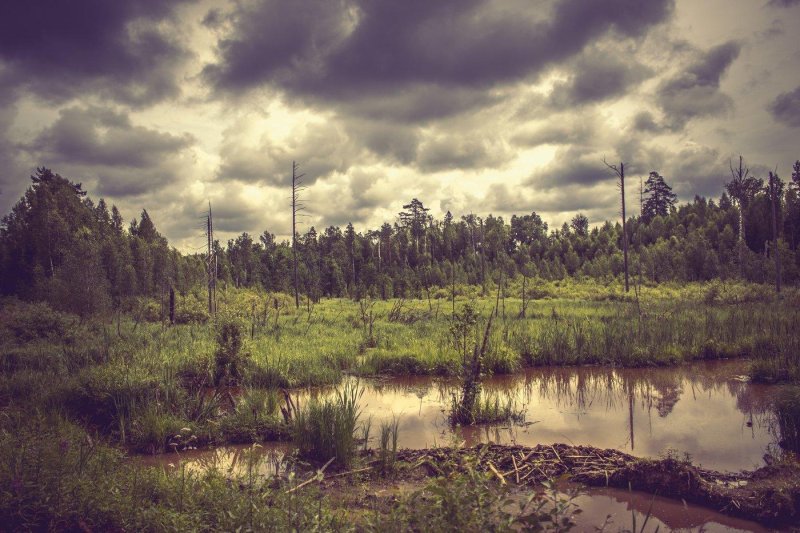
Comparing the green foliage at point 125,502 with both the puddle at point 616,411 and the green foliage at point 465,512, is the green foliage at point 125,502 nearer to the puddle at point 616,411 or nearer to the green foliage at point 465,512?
the green foliage at point 465,512

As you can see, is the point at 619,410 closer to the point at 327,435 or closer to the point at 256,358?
the point at 327,435

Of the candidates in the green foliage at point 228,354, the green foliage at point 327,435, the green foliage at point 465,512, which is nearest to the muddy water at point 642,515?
the green foliage at point 465,512

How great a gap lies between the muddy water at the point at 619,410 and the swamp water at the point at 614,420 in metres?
0.02

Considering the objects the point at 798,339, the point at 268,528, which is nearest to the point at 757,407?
the point at 798,339

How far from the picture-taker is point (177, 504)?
4492 mm

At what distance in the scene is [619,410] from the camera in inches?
363

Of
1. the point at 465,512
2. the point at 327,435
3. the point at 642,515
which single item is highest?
the point at 465,512

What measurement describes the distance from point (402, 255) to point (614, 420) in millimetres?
69192

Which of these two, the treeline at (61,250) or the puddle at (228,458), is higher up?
the treeline at (61,250)

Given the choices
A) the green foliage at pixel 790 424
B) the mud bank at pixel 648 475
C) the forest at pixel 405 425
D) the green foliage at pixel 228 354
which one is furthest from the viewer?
the green foliage at pixel 228 354

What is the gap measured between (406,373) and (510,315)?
10.3m

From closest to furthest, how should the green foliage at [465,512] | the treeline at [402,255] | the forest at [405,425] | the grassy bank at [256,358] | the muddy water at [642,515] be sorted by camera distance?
1. the green foliage at [465,512]
2. the forest at [405,425]
3. the muddy water at [642,515]
4. the grassy bank at [256,358]
5. the treeline at [402,255]

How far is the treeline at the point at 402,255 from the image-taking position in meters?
38.0

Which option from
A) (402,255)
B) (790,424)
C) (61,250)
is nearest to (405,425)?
(790,424)
